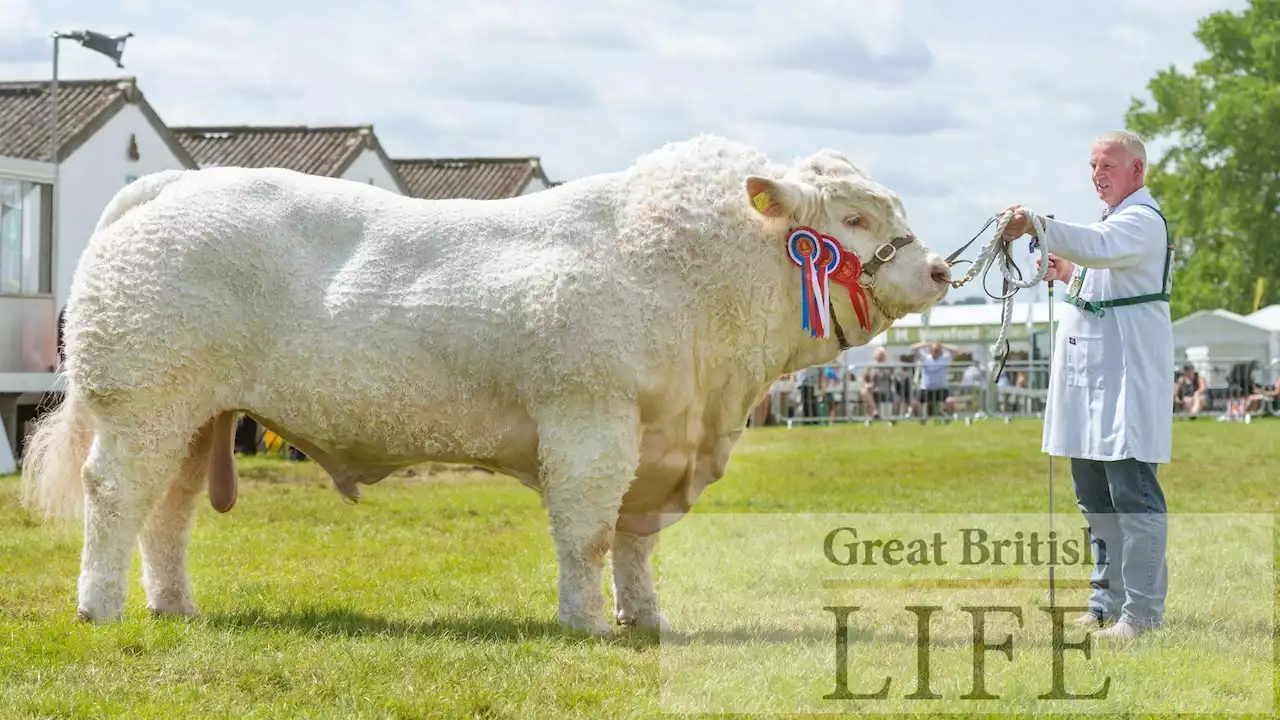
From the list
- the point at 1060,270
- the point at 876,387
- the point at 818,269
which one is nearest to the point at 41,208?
the point at 818,269

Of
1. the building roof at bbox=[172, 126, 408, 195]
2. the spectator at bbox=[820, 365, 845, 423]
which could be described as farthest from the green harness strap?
the building roof at bbox=[172, 126, 408, 195]

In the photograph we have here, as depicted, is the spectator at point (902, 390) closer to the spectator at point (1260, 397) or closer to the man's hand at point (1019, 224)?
the spectator at point (1260, 397)

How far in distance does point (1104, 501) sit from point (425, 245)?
380 centimetres

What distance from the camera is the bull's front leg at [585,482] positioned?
716 centimetres

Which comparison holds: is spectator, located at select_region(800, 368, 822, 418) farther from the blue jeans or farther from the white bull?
the white bull

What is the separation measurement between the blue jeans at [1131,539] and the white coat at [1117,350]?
0.16 metres

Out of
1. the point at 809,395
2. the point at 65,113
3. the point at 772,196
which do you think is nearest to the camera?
the point at 772,196

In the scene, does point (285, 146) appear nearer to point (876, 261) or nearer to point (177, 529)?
point (177, 529)

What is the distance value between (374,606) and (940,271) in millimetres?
3495

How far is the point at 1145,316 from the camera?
775 cm

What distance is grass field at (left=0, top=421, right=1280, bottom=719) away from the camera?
5.94 metres

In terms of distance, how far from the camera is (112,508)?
7.40 meters

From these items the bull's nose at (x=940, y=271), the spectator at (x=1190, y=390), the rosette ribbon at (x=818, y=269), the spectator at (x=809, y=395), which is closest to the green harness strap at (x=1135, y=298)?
the bull's nose at (x=940, y=271)

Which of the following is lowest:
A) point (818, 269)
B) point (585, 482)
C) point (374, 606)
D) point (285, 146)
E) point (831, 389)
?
point (374, 606)
